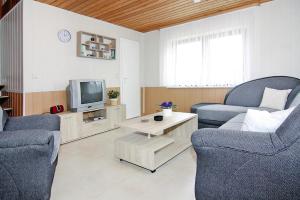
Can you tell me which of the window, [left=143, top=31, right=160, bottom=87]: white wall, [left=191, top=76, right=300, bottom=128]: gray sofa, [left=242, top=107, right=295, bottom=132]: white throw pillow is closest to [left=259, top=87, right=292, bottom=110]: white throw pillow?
[left=191, top=76, right=300, bottom=128]: gray sofa

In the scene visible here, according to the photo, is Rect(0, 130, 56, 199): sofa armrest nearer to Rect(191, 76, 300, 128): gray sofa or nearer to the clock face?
Rect(191, 76, 300, 128): gray sofa

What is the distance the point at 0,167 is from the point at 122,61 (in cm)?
399

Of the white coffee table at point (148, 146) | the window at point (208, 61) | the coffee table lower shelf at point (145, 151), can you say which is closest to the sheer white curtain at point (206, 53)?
the window at point (208, 61)

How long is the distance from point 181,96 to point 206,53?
1174 mm

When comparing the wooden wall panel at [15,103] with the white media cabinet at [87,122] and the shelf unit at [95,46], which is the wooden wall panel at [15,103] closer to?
the white media cabinet at [87,122]

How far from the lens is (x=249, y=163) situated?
1.08 m

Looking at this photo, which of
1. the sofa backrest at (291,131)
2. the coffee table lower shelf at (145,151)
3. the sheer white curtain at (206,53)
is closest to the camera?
the sofa backrest at (291,131)

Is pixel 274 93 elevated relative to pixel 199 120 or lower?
elevated

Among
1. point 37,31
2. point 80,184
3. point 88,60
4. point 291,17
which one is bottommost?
point 80,184

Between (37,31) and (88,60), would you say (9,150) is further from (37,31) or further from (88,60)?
(88,60)

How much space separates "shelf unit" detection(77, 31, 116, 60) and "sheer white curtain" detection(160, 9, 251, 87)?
1.36m

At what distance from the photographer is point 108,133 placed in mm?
3816

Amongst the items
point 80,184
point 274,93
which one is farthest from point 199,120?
point 80,184

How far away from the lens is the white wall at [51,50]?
10.5 feet
